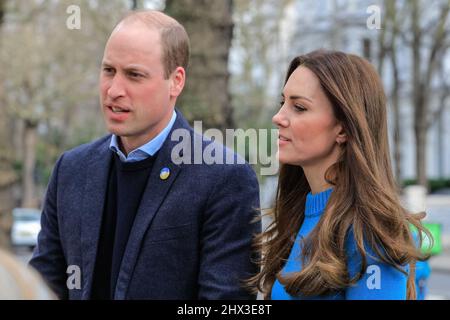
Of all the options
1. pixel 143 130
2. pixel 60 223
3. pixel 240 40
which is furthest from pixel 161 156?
pixel 240 40

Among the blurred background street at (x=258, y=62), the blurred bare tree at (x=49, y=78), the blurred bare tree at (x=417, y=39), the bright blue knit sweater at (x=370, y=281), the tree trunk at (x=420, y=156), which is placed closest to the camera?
the bright blue knit sweater at (x=370, y=281)

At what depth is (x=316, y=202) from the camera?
8.51 ft

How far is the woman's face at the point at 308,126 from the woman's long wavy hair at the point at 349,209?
27 mm

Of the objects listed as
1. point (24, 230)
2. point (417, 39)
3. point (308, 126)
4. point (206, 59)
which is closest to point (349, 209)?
point (308, 126)

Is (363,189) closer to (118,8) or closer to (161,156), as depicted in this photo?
(161,156)

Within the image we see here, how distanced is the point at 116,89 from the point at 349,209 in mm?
776

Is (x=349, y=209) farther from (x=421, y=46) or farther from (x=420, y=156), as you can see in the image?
(x=421, y=46)

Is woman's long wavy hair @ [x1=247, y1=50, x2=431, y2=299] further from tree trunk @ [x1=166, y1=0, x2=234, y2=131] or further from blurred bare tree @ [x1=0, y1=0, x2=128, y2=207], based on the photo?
blurred bare tree @ [x1=0, y1=0, x2=128, y2=207]

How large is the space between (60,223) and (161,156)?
40 cm

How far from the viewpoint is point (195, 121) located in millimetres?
5590

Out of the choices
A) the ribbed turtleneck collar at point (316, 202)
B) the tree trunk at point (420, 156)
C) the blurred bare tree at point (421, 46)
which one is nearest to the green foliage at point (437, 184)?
the blurred bare tree at point (421, 46)

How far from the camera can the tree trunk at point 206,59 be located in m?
5.73

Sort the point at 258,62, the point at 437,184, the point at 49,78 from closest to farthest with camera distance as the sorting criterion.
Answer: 1. the point at 258,62
2. the point at 49,78
3. the point at 437,184

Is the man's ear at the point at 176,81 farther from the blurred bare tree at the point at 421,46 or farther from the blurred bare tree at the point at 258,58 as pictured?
the blurred bare tree at the point at 258,58
